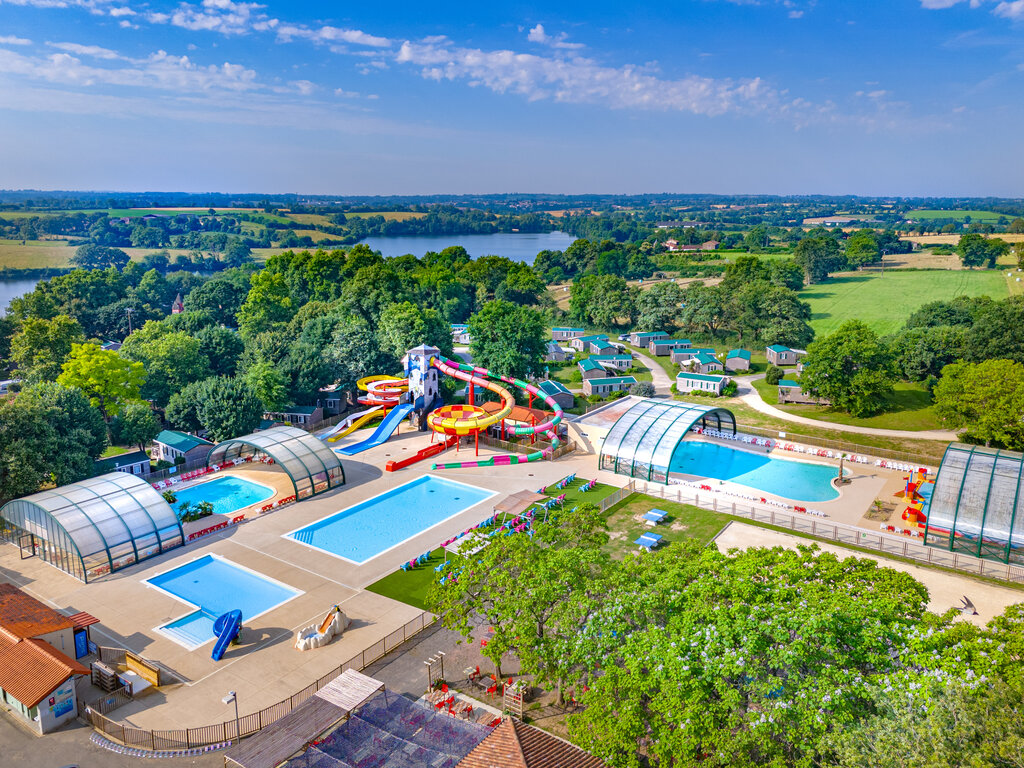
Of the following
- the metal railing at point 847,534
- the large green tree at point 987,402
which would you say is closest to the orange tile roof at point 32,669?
the metal railing at point 847,534

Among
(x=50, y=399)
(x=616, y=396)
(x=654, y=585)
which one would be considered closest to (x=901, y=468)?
(x=616, y=396)

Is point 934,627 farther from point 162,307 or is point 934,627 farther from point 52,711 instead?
point 162,307

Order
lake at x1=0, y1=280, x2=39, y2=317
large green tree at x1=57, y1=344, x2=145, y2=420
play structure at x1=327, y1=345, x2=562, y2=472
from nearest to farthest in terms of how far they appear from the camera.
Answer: play structure at x1=327, y1=345, x2=562, y2=472
large green tree at x1=57, y1=344, x2=145, y2=420
lake at x1=0, y1=280, x2=39, y2=317

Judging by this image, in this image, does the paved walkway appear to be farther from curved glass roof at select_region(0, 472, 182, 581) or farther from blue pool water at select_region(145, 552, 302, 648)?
curved glass roof at select_region(0, 472, 182, 581)

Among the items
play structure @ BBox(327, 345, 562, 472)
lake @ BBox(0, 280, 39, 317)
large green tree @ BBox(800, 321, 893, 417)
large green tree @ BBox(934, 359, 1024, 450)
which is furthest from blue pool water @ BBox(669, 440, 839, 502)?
lake @ BBox(0, 280, 39, 317)

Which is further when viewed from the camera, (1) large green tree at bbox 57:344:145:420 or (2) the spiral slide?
(1) large green tree at bbox 57:344:145:420

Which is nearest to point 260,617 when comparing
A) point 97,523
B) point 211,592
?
point 211,592
